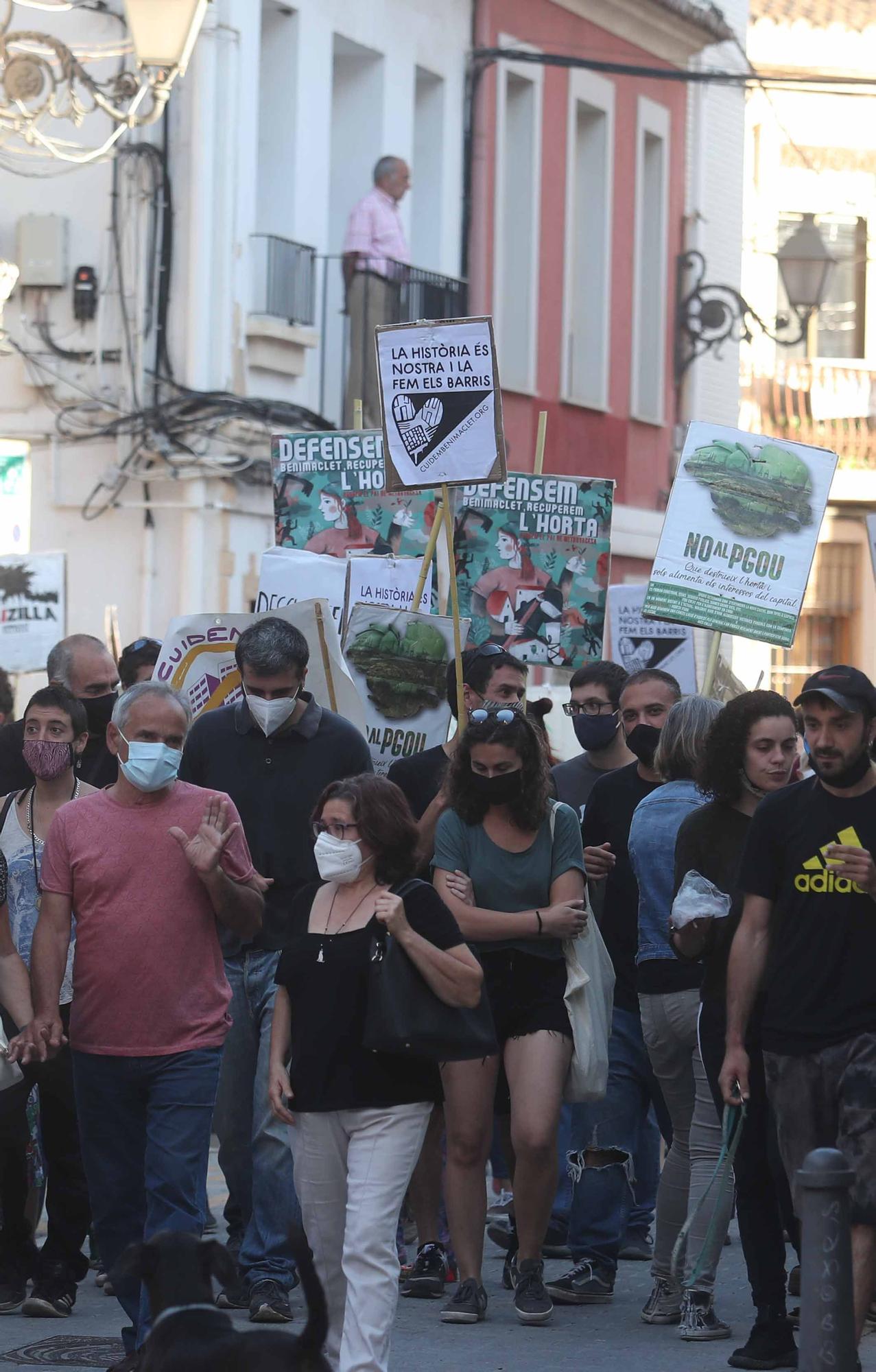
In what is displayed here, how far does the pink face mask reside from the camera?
26.0 ft

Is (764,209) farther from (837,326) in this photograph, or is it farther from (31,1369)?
(31,1369)

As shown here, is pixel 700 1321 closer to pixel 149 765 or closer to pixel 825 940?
pixel 825 940

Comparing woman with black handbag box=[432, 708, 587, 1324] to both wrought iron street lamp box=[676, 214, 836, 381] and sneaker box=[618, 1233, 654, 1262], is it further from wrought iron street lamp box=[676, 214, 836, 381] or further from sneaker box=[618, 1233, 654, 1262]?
wrought iron street lamp box=[676, 214, 836, 381]

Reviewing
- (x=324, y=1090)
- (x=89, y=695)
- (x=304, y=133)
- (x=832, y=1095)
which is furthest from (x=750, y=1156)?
(x=304, y=133)

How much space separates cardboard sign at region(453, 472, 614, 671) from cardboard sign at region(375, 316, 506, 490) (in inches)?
51.3

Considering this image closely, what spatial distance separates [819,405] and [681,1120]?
926 inches

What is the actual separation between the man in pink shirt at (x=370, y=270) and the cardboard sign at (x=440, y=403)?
9.02 metres

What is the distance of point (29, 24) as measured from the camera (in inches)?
699

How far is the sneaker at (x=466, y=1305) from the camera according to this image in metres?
7.77

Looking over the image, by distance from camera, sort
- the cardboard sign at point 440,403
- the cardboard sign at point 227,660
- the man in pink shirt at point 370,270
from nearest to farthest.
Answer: the cardboard sign at point 227,660 → the cardboard sign at point 440,403 → the man in pink shirt at point 370,270

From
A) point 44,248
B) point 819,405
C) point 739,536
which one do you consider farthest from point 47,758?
point 819,405

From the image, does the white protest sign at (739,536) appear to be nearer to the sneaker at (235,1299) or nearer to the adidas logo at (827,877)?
the adidas logo at (827,877)

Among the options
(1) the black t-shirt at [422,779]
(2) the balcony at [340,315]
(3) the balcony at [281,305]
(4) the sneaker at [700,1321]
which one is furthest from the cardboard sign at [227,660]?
(2) the balcony at [340,315]

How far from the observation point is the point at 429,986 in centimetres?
655
